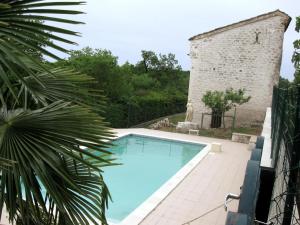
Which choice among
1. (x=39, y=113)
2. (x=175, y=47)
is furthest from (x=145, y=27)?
(x=39, y=113)

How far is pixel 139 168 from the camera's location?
1159cm

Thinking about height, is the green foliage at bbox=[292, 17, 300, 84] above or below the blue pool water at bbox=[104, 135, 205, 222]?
above

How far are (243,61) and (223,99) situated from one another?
2.50 metres

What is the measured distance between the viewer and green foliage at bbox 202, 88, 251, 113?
675 inches

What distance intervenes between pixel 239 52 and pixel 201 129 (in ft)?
14.9

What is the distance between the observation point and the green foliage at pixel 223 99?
17.2 m

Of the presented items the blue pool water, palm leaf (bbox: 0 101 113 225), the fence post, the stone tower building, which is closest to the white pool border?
the blue pool water

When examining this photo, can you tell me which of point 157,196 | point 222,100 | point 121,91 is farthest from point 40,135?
point 121,91

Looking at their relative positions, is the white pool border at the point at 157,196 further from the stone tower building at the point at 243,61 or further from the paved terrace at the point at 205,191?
the stone tower building at the point at 243,61

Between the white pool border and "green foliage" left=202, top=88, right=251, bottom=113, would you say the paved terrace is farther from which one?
"green foliage" left=202, top=88, right=251, bottom=113

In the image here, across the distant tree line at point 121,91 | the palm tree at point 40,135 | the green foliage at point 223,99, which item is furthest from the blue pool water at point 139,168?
the palm tree at point 40,135

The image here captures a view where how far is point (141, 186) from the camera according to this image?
31.8 feet

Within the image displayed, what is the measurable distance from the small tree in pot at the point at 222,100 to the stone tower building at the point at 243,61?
76 centimetres

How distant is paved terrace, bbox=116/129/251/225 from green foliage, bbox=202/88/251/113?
3837 millimetres
